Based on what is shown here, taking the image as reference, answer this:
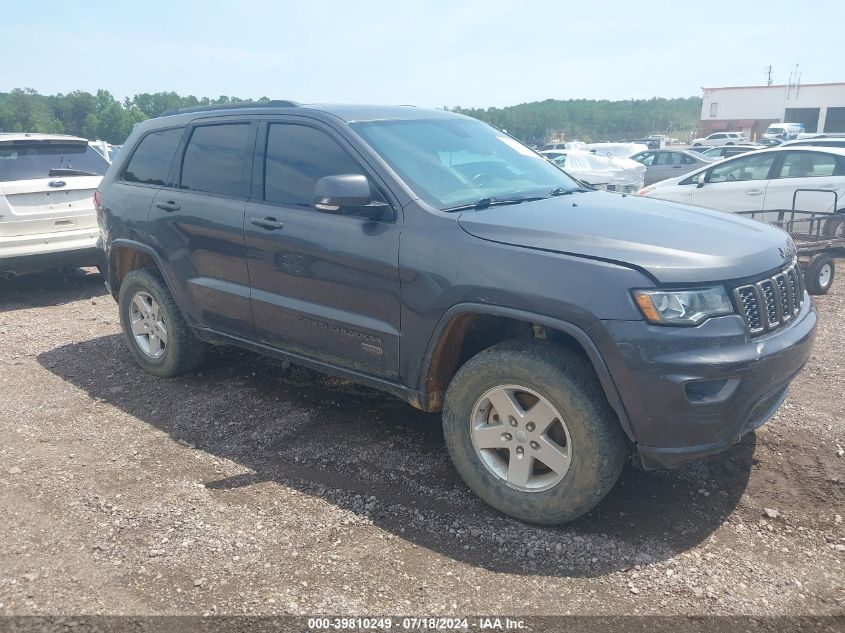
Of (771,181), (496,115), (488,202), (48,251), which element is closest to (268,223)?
(488,202)

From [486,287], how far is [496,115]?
84510mm

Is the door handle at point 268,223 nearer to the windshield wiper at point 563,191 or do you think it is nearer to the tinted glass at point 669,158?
the windshield wiper at point 563,191

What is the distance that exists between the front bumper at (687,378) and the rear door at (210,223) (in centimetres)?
240

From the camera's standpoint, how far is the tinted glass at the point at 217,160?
438 centimetres

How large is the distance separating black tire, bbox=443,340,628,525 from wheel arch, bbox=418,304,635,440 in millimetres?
84

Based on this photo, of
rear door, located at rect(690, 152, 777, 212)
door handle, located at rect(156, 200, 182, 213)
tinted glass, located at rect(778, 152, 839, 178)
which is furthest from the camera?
rear door, located at rect(690, 152, 777, 212)

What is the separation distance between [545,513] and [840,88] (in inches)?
2592

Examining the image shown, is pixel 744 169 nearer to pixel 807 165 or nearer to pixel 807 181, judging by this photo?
pixel 807 165

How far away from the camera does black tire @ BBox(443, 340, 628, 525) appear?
2.99 meters

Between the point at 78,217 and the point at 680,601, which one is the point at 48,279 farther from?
the point at 680,601

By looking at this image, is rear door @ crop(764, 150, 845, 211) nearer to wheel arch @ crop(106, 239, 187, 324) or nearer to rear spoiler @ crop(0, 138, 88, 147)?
wheel arch @ crop(106, 239, 187, 324)

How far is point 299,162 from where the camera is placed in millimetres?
4078

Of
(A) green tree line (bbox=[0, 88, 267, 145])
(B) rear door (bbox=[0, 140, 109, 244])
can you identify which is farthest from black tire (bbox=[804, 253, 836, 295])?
(A) green tree line (bbox=[0, 88, 267, 145])

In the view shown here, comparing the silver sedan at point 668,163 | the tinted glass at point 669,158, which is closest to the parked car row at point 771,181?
the silver sedan at point 668,163
